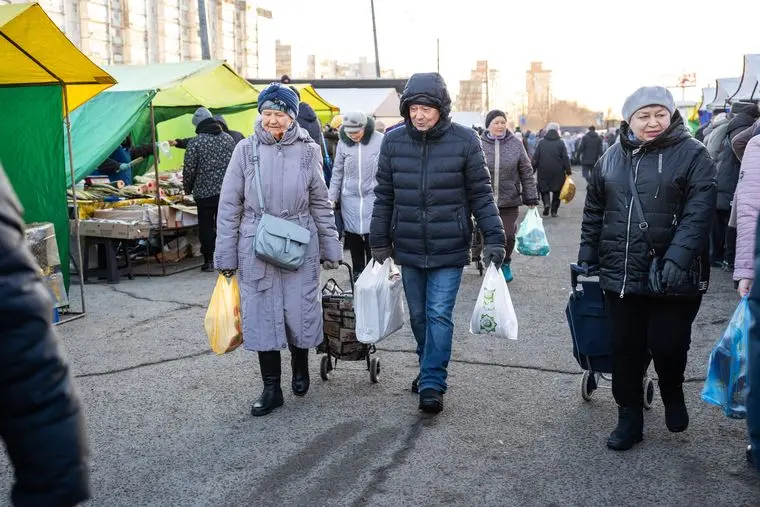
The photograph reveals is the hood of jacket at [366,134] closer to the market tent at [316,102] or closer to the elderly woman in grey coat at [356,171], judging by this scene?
the elderly woman in grey coat at [356,171]

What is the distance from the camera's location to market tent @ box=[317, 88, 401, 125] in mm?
22156

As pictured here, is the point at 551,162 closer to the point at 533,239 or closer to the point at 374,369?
the point at 533,239

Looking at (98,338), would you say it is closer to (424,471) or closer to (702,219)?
(424,471)

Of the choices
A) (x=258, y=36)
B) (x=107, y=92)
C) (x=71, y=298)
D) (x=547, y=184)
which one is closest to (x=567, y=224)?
(x=547, y=184)

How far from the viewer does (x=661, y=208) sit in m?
4.16

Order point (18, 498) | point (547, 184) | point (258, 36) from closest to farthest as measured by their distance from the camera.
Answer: point (18, 498)
point (547, 184)
point (258, 36)

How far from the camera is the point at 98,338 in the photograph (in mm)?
7254

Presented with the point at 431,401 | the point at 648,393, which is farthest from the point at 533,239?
the point at 431,401

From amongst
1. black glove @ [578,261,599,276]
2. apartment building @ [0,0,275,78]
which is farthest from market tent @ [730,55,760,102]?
apartment building @ [0,0,275,78]

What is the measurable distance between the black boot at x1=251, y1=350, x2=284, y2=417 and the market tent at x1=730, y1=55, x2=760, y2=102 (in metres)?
14.1

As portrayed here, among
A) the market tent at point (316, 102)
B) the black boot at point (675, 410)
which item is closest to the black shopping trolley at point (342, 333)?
the black boot at point (675, 410)

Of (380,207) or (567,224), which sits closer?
(380,207)

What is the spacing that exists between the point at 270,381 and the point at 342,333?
0.59 m

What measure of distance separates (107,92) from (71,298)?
10.9 ft
